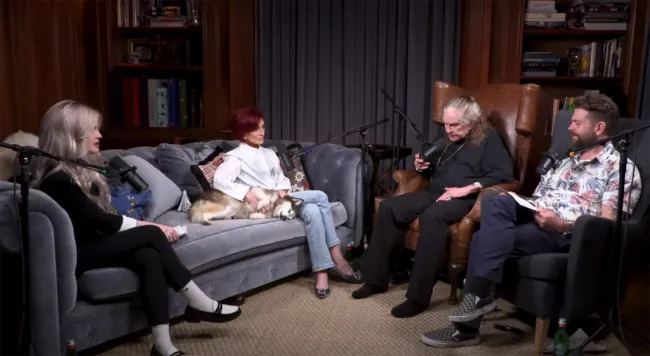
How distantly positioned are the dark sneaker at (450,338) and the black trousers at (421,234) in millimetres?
254

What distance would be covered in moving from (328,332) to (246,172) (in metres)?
0.95

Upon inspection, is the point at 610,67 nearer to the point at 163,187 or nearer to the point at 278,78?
the point at 278,78

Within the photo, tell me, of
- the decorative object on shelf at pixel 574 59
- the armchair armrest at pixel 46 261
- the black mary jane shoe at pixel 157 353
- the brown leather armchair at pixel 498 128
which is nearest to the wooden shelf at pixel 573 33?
the decorative object on shelf at pixel 574 59

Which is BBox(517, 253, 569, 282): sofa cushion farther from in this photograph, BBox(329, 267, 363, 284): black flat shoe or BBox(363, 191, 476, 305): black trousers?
BBox(329, 267, 363, 284): black flat shoe

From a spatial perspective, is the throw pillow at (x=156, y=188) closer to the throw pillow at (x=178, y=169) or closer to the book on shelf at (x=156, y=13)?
the throw pillow at (x=178, y=169)

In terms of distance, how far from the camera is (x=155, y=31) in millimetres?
4625

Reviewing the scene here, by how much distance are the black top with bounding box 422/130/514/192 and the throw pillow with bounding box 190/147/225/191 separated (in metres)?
1.14

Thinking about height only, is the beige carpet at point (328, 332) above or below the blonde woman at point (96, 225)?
below

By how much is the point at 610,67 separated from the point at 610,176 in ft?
6.15

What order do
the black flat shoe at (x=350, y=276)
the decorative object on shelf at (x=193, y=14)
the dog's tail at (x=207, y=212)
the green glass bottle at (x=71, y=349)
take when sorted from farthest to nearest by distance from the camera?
the decorative object on shelf at (x=193, y=14)
the black flat shoe at (x=350, y=276)
the dog's tail at (x=207, y=212)
the green glass bottle at (x=71, y=349)

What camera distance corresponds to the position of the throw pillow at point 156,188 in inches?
116

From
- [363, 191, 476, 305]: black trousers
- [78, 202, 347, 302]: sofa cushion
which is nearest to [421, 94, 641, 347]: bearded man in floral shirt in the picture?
[363, 191, 476, 305]: black trousers

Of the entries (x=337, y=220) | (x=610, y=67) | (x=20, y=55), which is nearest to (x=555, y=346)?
(x=337, y=220)

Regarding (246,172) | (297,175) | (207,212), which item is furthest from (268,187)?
(207,212)
